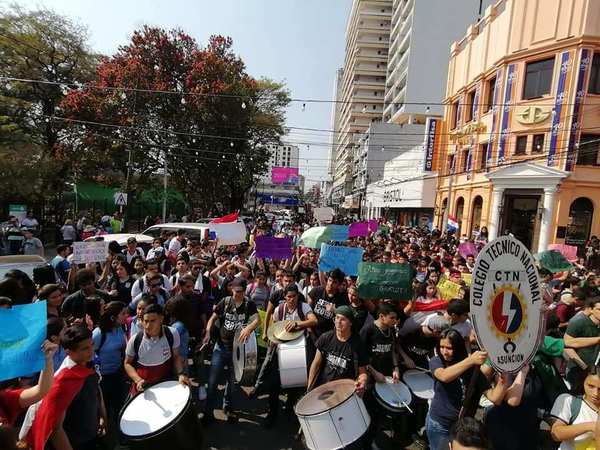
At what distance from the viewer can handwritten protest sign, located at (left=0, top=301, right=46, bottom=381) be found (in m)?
2.35

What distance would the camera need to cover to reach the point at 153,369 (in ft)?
11.8

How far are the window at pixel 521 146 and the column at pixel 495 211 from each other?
2.25 metres

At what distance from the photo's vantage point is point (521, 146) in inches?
818

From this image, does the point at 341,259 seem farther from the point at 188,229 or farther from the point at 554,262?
the point at 188,229

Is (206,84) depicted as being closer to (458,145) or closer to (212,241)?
(212,241)

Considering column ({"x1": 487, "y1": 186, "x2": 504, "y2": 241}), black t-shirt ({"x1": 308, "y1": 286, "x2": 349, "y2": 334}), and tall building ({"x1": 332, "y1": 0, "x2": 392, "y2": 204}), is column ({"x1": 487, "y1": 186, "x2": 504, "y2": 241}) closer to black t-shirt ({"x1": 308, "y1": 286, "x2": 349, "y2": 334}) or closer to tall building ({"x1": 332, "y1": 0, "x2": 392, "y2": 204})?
black t-shirt ({"x1": 308, "y1": 286, "x2": 349, "y2": 334})

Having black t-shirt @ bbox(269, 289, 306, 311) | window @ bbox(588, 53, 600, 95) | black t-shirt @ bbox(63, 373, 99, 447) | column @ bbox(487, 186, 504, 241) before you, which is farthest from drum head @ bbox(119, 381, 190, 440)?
window @ bbox(588, 53, 600, 95)

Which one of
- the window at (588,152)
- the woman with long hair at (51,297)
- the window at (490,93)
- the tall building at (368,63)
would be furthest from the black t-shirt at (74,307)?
the tall building at (368,63)

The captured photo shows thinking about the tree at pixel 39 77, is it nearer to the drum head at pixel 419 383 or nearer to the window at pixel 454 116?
the drum head at pixel 419 383

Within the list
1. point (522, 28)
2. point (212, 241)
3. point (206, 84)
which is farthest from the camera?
point (206, 84)

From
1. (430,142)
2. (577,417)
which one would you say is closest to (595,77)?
(430,142)

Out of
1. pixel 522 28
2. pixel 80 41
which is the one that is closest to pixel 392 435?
pixel 522 28

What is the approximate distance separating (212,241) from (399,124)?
41696mm

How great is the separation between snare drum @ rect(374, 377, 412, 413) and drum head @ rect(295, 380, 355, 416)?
0.49 m
